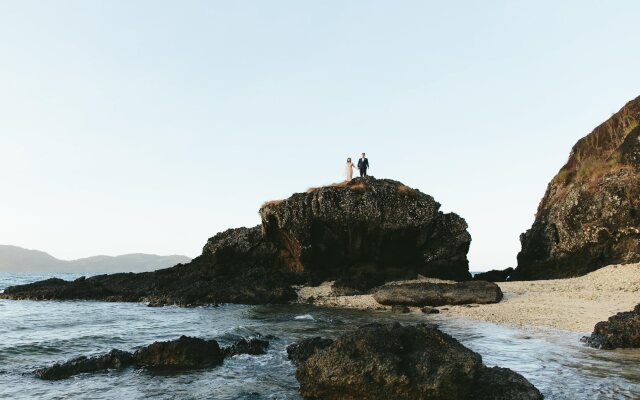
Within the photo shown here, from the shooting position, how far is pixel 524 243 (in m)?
40.8

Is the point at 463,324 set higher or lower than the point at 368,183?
lower

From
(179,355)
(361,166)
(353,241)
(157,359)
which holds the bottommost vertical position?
(157,359)

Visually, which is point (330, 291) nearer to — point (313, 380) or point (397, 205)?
point (397, 205)

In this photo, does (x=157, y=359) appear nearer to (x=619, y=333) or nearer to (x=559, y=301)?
(x=619, y=333)

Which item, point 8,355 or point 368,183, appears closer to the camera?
point 8,355

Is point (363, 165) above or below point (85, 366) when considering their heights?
above

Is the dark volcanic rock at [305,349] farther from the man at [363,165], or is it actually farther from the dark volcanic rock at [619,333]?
the man at [363,165]

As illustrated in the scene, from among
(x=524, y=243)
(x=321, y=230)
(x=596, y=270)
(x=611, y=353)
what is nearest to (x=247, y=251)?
(x=321, y=230)

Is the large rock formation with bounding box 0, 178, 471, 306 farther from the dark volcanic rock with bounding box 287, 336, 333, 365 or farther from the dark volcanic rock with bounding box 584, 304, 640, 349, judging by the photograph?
the dark volcanic rock with bounding box 584, 304, 640, 349

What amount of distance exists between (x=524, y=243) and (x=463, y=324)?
2285 cm

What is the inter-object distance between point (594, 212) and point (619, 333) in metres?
21.0

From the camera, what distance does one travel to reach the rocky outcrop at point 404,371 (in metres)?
9.53

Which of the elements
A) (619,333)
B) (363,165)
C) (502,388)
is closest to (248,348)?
(502,388)

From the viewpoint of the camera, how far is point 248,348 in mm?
17000
